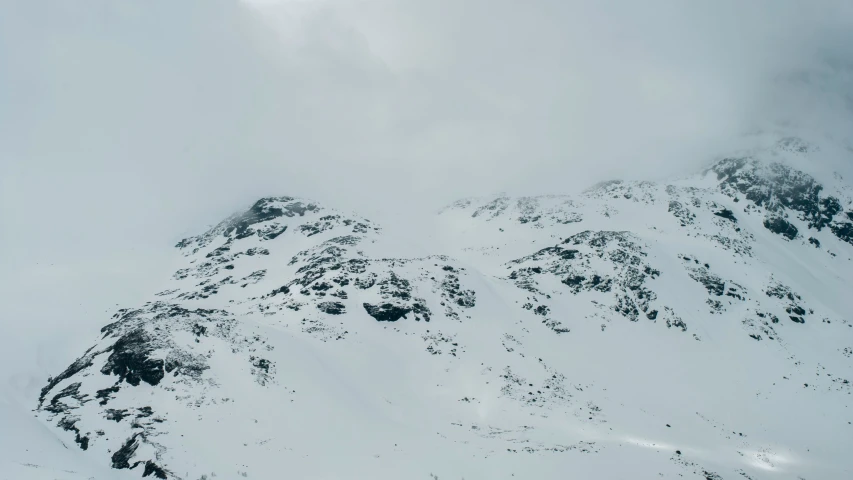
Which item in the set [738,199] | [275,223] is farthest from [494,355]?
[738,199]

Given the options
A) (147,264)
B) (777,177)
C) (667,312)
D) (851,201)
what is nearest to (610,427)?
(667,312)

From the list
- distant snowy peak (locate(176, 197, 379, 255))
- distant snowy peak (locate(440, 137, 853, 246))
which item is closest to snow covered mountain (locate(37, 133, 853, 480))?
distant snowy peak (locate(176, 197, 379, 255))

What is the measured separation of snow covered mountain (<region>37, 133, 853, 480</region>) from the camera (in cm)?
2866

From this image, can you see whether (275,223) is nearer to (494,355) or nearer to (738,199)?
(494,355)

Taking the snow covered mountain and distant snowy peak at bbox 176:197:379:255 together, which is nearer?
the snow covered mountain

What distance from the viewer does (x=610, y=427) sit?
3784cm

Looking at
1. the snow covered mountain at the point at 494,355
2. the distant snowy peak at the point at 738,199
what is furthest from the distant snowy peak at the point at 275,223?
the distant snowy peak at the point at 738,199

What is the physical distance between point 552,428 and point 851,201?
4680 inches

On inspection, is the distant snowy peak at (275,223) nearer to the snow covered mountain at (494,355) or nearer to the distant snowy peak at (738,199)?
the snow covered mountain at (494,355)

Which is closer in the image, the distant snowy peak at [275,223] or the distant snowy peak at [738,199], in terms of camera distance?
the distant snowy peak at [275,223]

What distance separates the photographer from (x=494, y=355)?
49500mm

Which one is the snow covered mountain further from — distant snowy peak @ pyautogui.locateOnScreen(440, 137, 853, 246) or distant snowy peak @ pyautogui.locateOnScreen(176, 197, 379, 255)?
distant snowy peak @ pyautogui.locateOnScreen(440, 137, 853, 246)

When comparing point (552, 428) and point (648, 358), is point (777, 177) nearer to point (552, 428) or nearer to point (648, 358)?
point (648, 358)

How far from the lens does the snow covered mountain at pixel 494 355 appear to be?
94.0ft
